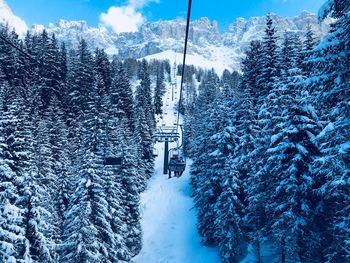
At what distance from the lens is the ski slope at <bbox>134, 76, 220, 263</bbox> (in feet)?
128

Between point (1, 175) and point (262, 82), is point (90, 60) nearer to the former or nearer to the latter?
point (262, 82)

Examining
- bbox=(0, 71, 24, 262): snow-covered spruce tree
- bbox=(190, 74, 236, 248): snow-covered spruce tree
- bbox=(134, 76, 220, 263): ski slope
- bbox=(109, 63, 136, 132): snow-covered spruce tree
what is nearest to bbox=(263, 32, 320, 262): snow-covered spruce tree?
bbox=(190, 74, 236, 248): snow-covered spruce tree

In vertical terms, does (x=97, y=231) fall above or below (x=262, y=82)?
below

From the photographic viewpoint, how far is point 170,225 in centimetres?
4781

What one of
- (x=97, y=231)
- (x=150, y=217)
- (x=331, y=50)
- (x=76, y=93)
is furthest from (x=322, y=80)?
(x=76, y=93)

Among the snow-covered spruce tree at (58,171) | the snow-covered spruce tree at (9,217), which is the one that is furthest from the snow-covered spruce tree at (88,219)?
the snow-covered spruce tree at (9,217)

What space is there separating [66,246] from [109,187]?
6.93 meters

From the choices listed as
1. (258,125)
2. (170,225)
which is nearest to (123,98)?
(170,225)

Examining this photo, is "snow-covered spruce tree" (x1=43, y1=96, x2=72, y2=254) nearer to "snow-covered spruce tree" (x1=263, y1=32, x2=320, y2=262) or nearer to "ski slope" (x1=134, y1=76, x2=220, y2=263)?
"ski slope" (x1=134, y1=76, x2=220, y2=263)

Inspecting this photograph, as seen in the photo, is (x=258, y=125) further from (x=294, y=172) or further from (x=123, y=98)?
(x=123, y=98)

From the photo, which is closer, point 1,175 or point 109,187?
point 1,175

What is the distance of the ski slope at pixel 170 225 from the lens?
39.1 metres

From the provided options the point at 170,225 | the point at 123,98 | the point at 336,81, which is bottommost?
the point at 170,225

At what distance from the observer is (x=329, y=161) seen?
39.5 feet
